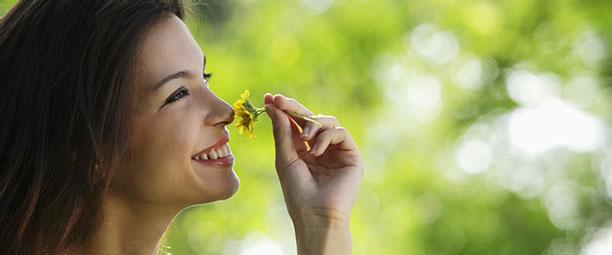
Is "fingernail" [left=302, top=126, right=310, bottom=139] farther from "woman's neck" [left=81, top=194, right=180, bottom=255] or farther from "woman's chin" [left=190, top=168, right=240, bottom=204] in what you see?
"woman's neck" [left=81, top=194, right=180, bottom=255]

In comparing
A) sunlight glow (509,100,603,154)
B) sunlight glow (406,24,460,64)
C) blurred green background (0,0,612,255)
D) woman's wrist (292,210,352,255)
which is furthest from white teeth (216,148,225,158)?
sunlight glow (406,24,460,64)

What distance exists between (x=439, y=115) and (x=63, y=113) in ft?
24.5

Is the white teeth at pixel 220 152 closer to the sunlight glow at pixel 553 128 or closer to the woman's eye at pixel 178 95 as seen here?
the woman's eye at pixel 178 95

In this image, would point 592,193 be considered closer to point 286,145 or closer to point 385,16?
point 385,16

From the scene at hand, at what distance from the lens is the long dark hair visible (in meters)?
2.52

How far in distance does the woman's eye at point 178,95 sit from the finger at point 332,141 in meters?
0.34

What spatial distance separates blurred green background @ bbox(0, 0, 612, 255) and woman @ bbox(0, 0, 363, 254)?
6443 millimetres

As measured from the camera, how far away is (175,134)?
248cm

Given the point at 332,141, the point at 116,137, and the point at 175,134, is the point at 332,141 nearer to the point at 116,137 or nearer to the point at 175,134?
the point at 175,134

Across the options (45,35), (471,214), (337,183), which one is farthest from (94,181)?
(471,214)

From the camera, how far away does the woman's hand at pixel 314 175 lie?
8.50ft

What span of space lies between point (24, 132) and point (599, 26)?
8.26 meters

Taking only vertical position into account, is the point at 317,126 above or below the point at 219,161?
above

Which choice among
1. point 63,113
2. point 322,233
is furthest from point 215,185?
point 63,113
